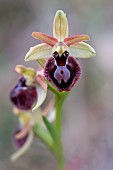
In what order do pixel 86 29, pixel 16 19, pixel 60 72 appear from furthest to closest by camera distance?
pixel 16 19
pixel 86 29
pixel 60 72

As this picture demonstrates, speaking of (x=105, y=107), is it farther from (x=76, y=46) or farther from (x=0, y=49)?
(x=76, y=46)

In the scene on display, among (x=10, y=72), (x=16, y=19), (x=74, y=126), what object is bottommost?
(x=74, y=126)

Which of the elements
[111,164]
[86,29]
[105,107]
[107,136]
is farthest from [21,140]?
[86,29]

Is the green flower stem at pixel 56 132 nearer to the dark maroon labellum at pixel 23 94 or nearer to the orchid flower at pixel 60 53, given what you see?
the dark maroon labellum at pixel 23 94

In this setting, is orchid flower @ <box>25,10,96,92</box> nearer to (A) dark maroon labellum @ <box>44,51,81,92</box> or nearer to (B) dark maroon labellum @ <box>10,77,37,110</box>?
(A) dark maroon labellum @ <box>44,51,81,92</box>

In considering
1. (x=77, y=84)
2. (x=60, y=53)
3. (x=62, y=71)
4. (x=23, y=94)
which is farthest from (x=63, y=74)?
(x=77, y=84)

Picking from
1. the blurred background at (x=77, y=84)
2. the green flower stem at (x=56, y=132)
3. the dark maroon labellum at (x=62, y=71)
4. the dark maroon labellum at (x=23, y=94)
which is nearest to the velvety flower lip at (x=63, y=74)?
the dark maroon labellum at (x=62, y=71)

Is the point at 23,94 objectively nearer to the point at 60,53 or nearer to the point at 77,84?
the point at 60,53
